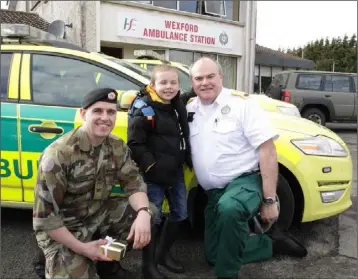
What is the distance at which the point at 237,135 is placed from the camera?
8.54 ft

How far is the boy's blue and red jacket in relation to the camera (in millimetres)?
2514

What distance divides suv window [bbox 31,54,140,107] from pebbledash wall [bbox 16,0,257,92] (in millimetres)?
9408

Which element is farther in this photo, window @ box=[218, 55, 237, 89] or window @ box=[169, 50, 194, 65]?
window @ box=[218, 55, 237, 89]

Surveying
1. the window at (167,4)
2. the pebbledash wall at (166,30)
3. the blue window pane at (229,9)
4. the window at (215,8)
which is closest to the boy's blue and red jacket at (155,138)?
the pebbledash wall at (166,30)

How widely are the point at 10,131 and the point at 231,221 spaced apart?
1.82 metres

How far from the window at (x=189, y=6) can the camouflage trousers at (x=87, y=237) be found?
13.4m

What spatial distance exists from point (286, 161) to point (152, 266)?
1245 mm

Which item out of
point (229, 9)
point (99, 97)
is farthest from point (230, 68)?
point (99, 97)

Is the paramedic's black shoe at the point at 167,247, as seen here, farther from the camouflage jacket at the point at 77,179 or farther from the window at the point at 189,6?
the window at the point at 189,6

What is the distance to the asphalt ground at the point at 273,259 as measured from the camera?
2.74m

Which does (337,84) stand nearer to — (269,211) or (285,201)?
(285,201)

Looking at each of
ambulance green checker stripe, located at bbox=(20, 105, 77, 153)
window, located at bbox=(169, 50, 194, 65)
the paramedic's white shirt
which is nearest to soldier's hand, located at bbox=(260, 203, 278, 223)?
the paramedic's white shirt

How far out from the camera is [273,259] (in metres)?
2.97

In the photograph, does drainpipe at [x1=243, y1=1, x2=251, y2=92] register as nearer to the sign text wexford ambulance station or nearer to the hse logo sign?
the sign text wexford ambulance station
